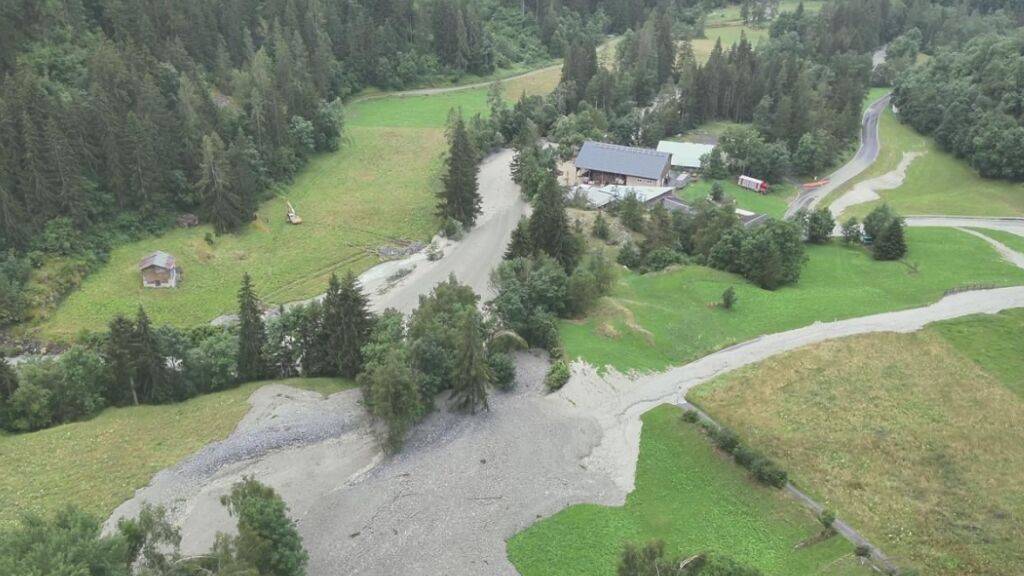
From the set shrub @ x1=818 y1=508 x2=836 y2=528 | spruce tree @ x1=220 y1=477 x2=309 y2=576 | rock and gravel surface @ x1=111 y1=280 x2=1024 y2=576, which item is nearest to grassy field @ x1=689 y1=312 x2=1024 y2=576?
shrub @ x1=818 y1=508 x2=836 y2=528

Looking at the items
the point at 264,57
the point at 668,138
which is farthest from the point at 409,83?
the point at 668,138

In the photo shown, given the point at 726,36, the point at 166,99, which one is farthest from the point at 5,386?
the point at 726,36

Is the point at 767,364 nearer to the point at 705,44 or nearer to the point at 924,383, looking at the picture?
the point at 924,383

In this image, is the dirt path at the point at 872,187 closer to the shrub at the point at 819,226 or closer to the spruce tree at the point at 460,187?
the shrub at the point at 819,226

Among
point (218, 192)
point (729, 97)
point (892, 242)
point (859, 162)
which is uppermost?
point (218, 192)

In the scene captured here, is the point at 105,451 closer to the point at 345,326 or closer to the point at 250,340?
the point at 250,340

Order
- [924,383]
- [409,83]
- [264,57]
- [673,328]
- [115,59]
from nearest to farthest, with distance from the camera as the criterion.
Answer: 1. [924,383]
2. [673,328]
3. [115,59]
4. [264,57]
5. [409,83]
